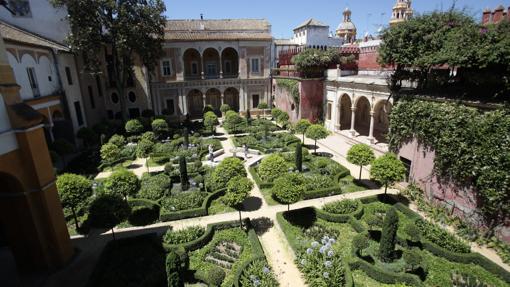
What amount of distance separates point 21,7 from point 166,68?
1443cm

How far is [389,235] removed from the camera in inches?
380

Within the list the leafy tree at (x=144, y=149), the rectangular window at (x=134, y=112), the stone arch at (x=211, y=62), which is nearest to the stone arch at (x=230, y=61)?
the stone arch at (x=211, y=62)

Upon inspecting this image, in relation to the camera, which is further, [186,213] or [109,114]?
[109,114]

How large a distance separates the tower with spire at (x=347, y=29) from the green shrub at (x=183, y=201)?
53.1m

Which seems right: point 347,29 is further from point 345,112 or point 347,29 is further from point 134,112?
point 134,112

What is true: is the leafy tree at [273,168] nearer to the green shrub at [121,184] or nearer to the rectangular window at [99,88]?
the green shrub at [121,184]

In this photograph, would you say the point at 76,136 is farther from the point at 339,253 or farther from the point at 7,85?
the point at 339,253

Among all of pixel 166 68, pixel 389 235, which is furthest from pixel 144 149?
pixel 166 68

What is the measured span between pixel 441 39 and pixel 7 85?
58.2ft

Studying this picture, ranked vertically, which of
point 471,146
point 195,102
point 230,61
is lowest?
point 195,102

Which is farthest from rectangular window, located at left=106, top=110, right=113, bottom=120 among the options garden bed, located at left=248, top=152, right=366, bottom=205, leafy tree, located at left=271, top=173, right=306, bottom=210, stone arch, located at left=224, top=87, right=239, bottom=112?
leafy tree, located at left=271, top=173, right=306, bottom=210

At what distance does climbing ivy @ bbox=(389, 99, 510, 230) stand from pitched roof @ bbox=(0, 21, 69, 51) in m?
25.4

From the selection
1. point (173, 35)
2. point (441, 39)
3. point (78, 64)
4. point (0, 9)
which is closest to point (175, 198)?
point (441, 39)

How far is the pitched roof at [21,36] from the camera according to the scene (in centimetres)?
1836
